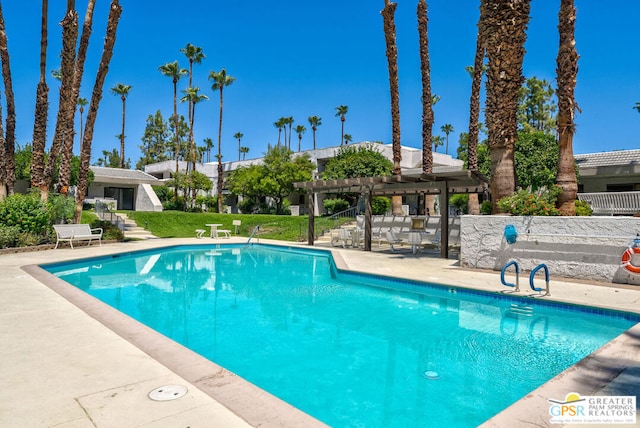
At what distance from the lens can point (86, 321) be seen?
210 inches

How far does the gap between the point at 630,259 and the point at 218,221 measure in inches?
984

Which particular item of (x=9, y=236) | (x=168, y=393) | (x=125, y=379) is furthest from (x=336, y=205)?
(x=168, y=393)

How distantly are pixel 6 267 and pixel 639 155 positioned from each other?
105 feet

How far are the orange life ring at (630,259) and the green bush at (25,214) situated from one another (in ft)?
63.9

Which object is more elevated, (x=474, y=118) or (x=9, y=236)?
(x=474, y=118)

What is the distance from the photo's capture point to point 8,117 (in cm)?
1953

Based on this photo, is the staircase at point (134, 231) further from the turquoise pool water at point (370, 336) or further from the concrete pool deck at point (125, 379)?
the concrete pool deck at point (125, 379)

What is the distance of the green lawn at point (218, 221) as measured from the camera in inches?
A: 976

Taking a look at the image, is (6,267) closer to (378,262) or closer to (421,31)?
(378,262)

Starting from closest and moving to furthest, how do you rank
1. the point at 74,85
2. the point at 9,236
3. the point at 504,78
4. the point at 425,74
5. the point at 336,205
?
the point at 504,78
the point at 9,236
the point at 74,85
the point at 425,74
the point at 336,205

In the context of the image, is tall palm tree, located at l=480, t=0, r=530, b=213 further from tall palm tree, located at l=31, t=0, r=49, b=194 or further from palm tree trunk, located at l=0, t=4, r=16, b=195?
palm tree trunk, located at l=0, t=4, r=16, b=195

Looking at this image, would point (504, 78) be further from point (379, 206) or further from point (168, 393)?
point (379, 206)

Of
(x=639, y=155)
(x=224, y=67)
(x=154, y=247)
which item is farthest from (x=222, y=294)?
(x=224, y=67)

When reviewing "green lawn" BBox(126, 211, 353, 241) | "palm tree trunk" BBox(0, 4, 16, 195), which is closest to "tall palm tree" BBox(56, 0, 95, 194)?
"palm tree trunk" BBox(0, 4, 16, 195)
